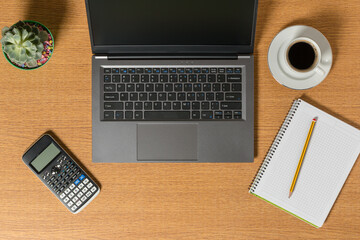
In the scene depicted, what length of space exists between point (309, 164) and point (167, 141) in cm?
39

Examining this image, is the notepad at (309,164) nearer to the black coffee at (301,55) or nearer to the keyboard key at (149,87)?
the black coffee at (301,55)

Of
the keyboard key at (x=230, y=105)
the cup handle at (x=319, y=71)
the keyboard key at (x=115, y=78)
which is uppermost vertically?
the cup handle at (x=319, y=71)

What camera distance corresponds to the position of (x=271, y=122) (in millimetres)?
887

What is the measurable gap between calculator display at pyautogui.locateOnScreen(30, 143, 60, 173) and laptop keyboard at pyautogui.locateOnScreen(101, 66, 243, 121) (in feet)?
0.60

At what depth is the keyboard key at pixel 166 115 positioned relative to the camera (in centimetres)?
87

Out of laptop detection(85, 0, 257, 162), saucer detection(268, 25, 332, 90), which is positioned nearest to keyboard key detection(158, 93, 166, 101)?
laptop detection(85, 0, 257, 162)

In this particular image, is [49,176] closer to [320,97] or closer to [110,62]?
[110,62]

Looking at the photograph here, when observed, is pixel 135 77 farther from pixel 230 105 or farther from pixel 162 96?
pixel 230 105

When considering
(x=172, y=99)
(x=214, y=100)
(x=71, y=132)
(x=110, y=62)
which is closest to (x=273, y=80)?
(x=214, y=100)

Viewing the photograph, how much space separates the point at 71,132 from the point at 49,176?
133mm

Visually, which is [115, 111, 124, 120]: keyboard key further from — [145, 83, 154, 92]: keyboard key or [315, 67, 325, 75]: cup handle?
[315, 67, 325, 75]: cup handle

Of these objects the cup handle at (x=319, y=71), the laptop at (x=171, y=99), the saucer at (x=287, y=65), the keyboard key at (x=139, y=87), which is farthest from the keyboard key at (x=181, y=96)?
the cup handle at (x=319, y=71)

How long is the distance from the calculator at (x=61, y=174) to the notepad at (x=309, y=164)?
46 centimetres

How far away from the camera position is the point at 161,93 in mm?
872
